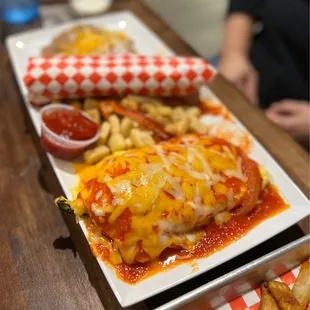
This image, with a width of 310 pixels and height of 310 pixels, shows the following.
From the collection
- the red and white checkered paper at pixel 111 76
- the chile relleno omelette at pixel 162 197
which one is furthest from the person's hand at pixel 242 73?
the chile relleno omelette at pixel 162 197

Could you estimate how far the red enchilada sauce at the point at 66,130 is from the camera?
1377mm

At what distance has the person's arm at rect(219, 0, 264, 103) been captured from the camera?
2049 mm

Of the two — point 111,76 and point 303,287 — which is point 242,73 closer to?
point 111,76

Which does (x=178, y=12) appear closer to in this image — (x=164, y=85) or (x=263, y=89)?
(x=263, y=89)

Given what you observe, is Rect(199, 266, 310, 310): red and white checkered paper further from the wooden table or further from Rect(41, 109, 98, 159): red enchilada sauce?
Rect(41, 109, 98, 159): red enchilada sauce

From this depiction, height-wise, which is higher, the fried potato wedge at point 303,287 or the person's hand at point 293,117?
the person's hand at point 293,117

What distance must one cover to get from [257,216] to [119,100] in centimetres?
70

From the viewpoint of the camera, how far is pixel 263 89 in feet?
6.82

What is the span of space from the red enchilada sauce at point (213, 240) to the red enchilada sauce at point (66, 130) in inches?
12.1

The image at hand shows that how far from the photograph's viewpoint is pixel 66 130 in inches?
56.2

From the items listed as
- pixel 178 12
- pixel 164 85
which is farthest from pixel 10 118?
pixel 178 12

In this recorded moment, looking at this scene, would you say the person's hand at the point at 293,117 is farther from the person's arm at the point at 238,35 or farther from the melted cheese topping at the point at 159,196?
the melted cheese topping at the point at 159,196

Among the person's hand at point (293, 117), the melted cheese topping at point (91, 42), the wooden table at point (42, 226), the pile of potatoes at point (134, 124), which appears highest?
the melted cheese topping at point (91, 42)

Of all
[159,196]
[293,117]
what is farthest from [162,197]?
[293,117]
